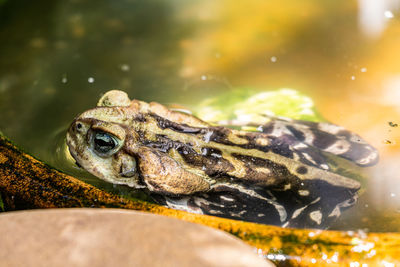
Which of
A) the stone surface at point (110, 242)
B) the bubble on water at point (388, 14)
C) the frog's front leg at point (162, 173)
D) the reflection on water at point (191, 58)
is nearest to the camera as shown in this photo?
the stone surface at point (110, 242)

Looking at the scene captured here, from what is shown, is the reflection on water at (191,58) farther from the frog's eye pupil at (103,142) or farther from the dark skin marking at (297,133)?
the frog's eye pupil at (103,142)

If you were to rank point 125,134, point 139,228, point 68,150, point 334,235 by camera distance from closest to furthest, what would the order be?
point 139,228
point 334,235
point 125,134
point 68,150

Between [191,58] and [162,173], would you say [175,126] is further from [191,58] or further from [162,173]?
[191,58]

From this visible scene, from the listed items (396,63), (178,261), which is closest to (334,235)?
(178,261)

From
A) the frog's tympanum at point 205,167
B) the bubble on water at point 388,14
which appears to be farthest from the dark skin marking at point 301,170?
the bubble on water at point 388,14

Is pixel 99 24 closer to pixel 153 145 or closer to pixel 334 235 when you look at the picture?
pixel 153 145

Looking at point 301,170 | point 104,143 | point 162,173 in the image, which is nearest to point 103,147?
point 104,143
